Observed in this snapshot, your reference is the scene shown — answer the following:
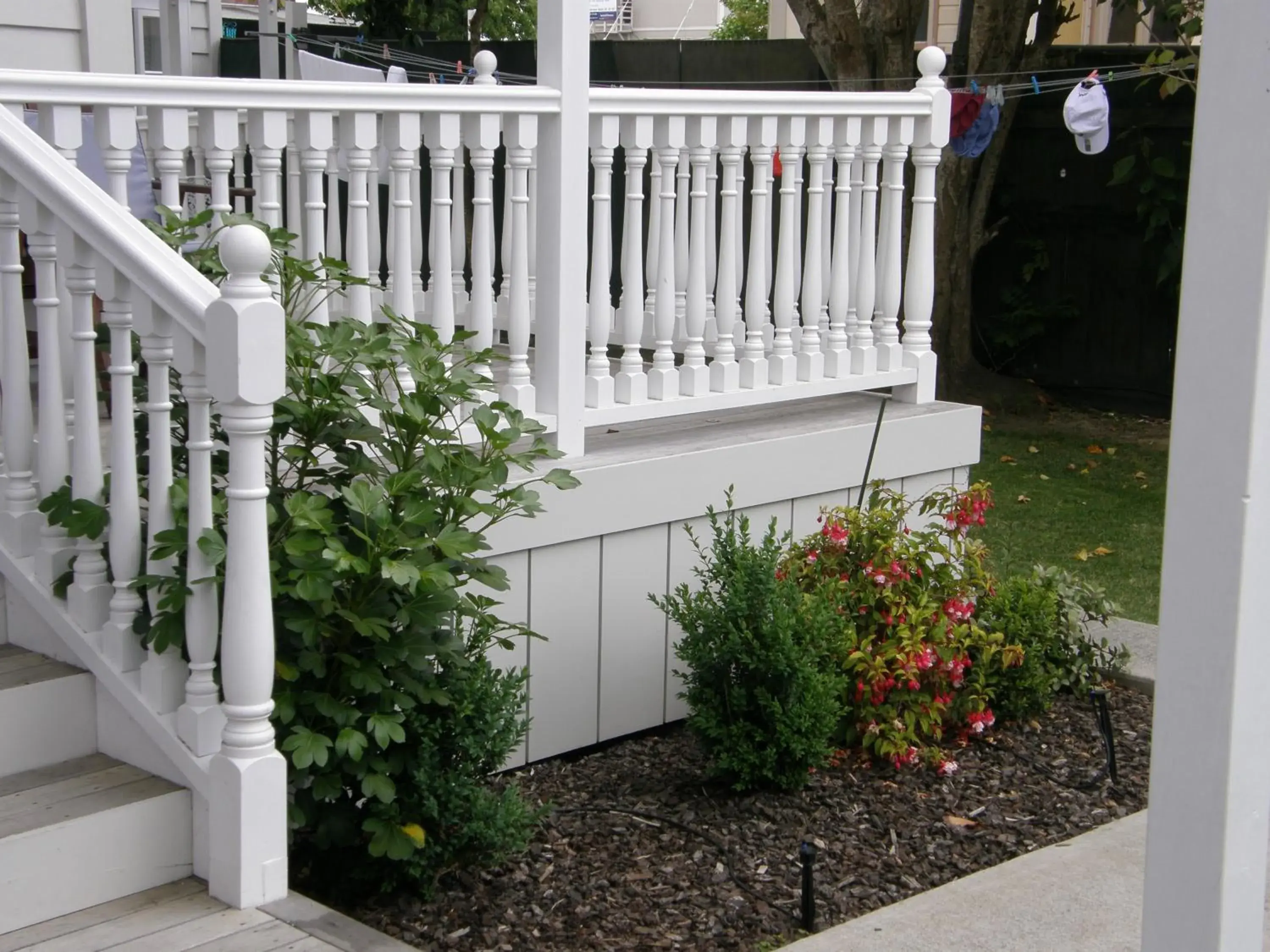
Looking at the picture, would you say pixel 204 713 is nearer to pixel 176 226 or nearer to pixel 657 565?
pixel 176 226

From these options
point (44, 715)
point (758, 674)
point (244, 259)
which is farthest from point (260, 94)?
point (758, 674)

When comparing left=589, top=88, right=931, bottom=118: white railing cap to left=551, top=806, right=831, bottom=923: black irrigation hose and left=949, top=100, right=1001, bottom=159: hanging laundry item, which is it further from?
left=949, top=100, right=1001, bottom=159: hanging laundry item

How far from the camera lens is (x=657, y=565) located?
444 centimetres

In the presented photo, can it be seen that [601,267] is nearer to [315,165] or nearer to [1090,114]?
[315,165]

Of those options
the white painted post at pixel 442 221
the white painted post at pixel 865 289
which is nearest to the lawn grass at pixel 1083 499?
the white painted post at pixel 865 289

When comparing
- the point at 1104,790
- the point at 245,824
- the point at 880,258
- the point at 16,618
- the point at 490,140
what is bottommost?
the point at 1104,790

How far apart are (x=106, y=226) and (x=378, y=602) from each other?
878mm

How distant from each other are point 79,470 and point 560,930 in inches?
54.1

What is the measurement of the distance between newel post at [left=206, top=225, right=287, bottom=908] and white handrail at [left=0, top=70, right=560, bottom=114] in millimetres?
686

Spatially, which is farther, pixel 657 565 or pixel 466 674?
pixel 657 565

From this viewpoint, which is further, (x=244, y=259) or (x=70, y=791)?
(x=70, y=791)

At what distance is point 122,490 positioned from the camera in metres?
2.99

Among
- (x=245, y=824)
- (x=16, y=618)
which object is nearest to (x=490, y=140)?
(x=16, y=618)

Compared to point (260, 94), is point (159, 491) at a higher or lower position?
lower
